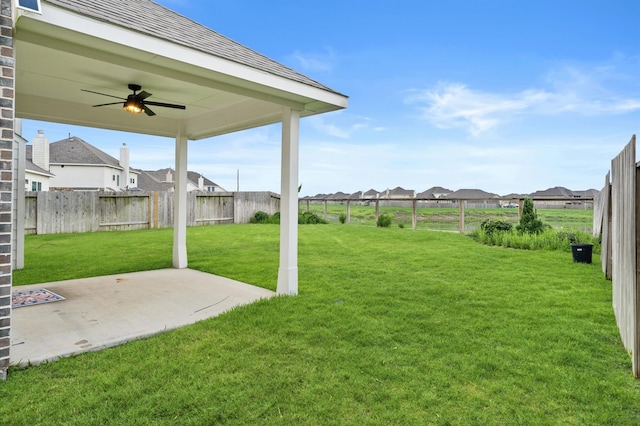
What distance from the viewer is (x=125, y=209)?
12.6 meters

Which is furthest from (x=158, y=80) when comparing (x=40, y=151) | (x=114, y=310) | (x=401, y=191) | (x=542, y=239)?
(x=401, y=191)

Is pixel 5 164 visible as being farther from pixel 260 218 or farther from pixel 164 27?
pixel 260 218

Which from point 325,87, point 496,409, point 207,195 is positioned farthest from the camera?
point 207,195

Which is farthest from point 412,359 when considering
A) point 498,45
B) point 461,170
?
point 461,170

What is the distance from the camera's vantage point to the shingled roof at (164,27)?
8.93ft

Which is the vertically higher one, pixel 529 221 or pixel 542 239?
pixel 529 221

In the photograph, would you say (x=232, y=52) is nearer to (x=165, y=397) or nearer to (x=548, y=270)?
(x=165, y=397)

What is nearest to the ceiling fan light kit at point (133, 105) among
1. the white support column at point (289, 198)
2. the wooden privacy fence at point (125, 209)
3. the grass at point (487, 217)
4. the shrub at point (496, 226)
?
the white support column at point (289, 198)

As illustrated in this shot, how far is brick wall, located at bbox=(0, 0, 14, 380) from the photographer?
2338 mm

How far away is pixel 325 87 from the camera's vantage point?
4.42 meters

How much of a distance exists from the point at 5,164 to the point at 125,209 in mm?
11377

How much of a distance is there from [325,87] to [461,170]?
1652 centimetres

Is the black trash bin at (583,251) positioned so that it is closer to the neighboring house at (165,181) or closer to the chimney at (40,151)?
the chimney at (40,151)

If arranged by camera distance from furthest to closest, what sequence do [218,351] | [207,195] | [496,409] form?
A: 1. [207,195]
2. [218,351]
3. [496,409]
